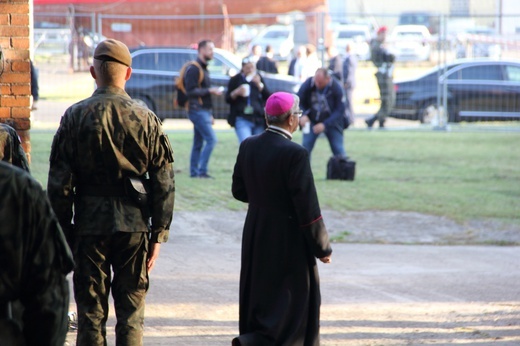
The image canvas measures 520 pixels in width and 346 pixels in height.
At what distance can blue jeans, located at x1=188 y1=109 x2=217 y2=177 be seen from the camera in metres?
13.8

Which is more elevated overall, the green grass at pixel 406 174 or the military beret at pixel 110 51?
the military beret at pixel 110 51

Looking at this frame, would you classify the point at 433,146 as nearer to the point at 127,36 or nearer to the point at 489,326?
the point at 127,36

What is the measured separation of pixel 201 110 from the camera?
13.9 m

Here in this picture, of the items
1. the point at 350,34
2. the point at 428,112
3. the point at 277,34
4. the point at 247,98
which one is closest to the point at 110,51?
the point at 247,98

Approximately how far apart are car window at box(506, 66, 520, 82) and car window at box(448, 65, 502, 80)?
0.19 m

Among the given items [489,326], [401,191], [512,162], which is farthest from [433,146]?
[489,326]

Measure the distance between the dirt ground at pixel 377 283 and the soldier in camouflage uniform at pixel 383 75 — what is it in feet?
31.1

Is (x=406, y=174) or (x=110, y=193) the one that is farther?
(x=406, y=174)

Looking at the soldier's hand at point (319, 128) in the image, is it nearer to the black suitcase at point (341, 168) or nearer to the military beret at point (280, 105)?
the black suitcase at point (341, 168)

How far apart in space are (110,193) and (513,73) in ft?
59.8

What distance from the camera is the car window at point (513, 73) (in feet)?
70.2

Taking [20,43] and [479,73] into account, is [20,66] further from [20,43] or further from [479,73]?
[479,73]

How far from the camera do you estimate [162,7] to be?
99.5 feet

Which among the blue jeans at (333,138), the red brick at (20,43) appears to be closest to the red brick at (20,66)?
the red brick at (20,43)
